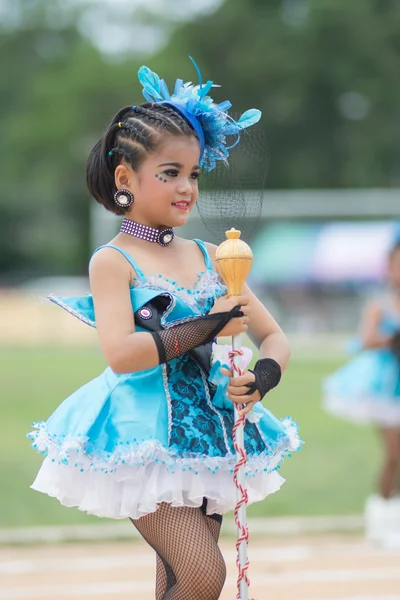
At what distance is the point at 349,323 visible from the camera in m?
26.8

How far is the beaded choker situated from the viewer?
345 centimetres

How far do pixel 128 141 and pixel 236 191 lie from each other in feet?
1.36

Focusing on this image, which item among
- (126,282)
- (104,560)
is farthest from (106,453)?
(104,560)

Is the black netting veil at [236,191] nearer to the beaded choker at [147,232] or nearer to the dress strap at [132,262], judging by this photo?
the beaded choker at [147,232]

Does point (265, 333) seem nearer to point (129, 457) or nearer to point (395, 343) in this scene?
point (129, 457)

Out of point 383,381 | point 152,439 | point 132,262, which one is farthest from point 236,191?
point 383,381

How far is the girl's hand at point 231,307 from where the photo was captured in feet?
10.5

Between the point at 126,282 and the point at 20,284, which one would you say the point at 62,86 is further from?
the point at 126,282

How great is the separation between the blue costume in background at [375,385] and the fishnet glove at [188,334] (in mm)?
4048

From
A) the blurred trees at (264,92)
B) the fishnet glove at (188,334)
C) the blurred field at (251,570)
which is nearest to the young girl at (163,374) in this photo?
the fishnet glove at (188,334)

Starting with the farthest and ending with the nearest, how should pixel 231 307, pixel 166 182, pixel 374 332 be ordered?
1. pixel 374 332
2. pixel 166 182
3. pixel 231 307

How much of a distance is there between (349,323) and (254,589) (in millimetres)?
21788

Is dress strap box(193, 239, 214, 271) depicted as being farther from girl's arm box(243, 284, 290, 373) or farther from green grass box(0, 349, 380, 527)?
green grass box(0, 349, 380, 527)

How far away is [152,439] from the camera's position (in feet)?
10.2
